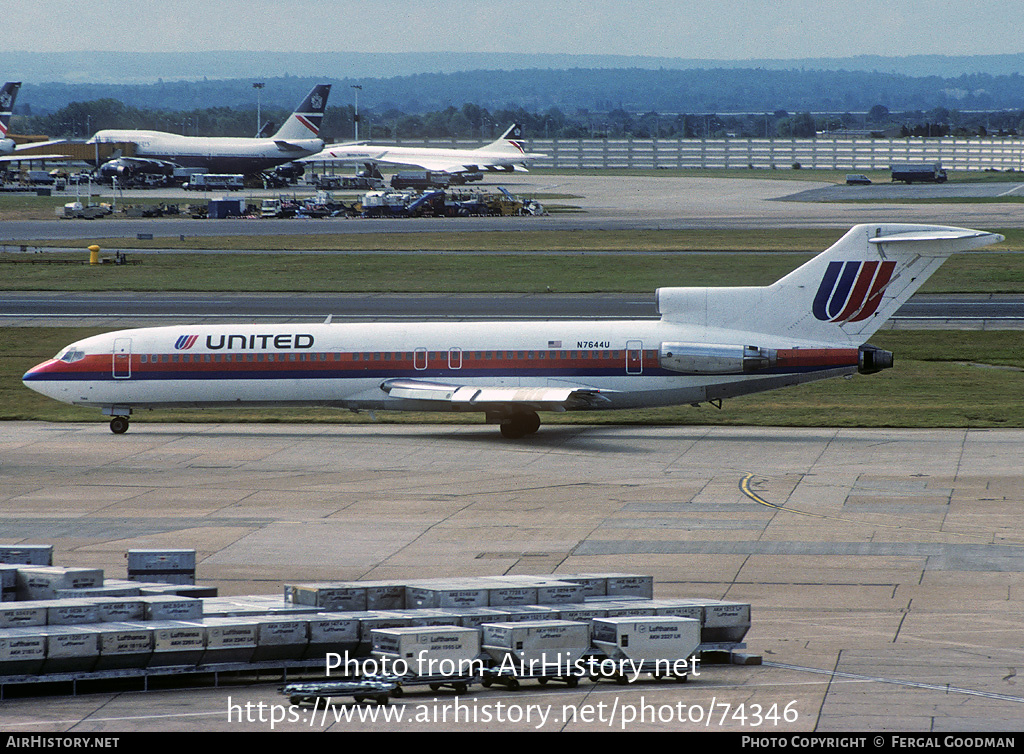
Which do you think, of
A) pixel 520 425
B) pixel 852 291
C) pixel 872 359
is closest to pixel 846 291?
pixel 852 291

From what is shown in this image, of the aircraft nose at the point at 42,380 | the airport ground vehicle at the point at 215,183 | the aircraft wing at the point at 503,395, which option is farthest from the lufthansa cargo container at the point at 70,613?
the airport ground vehicle at the point at 215,183

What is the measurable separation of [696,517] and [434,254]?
2661 inches

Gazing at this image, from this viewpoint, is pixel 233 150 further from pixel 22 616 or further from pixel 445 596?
pixel 22 616

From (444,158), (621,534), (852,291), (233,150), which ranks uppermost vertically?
(233,150)

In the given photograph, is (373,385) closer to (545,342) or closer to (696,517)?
(545,342)

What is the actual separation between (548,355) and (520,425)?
2.58 meters

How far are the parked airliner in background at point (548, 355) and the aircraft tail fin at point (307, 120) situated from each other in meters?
133

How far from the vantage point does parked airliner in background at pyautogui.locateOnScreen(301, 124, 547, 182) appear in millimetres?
168500

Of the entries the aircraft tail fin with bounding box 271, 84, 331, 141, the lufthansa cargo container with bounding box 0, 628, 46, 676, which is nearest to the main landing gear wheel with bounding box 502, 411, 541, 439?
A: the lufthansa cargo container with bounding box 0, 628, 46, 676

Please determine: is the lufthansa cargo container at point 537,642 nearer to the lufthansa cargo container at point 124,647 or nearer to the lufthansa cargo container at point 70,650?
the lufthansa cargo container at point 124,647

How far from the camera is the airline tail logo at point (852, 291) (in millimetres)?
43594

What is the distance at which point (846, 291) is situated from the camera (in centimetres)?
4359

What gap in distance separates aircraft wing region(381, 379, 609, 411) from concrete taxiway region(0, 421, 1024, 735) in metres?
1.44

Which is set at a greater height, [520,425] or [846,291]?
[846,291]
